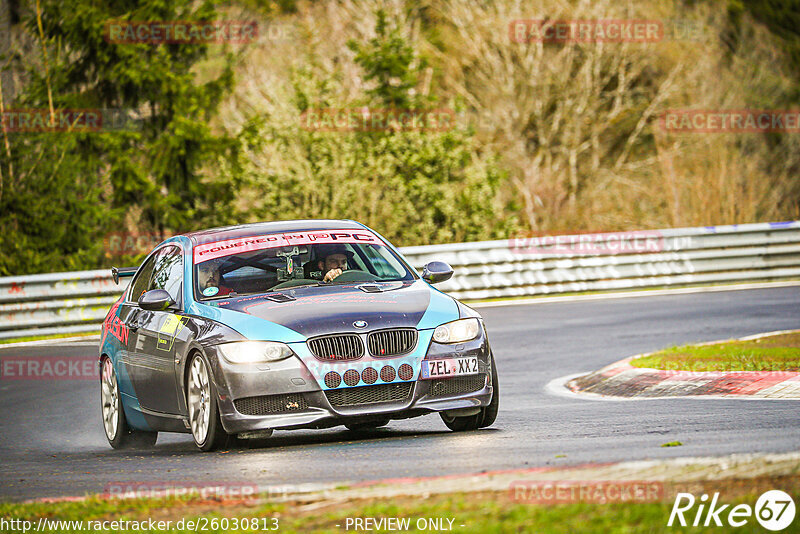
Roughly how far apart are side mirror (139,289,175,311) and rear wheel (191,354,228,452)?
706 millimetres

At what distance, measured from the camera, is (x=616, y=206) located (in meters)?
38.8

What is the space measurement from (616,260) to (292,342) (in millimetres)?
14901

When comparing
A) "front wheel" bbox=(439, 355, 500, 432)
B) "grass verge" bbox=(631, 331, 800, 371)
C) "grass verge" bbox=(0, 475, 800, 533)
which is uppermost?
"grass verge" bbox=(0, 475, 800, 533)

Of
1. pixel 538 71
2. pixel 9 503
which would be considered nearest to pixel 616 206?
pixel 538 71

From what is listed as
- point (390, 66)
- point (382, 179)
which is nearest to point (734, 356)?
point (382, 179)

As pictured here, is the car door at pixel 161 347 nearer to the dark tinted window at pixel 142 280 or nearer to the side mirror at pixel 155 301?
the side mirror at pixel 155 301

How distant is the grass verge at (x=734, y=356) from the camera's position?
11.3m

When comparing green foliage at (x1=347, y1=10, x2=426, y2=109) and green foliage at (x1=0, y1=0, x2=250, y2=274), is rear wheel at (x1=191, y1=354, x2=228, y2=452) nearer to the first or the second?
green foliage at (x1=0, y1=0, x2=250, y2=274)

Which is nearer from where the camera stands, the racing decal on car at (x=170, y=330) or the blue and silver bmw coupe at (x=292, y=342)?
the blue and silver bmw coupe at (x=292, y=342)

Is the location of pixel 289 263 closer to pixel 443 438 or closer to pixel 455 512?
pixel 443 438

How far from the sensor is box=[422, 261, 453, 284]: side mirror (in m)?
9.61

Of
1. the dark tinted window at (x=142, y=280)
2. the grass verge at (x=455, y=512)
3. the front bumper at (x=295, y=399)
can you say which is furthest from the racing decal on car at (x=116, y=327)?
the grass verge at (x=455, y=512)

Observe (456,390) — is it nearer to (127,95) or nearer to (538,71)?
(127,95)

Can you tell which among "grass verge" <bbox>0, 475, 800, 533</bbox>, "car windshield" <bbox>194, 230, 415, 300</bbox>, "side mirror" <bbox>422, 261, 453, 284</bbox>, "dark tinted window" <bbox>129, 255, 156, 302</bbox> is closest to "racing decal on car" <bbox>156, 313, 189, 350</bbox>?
"car windshield" <bbox>194, 230, 415, 300</bbox>
